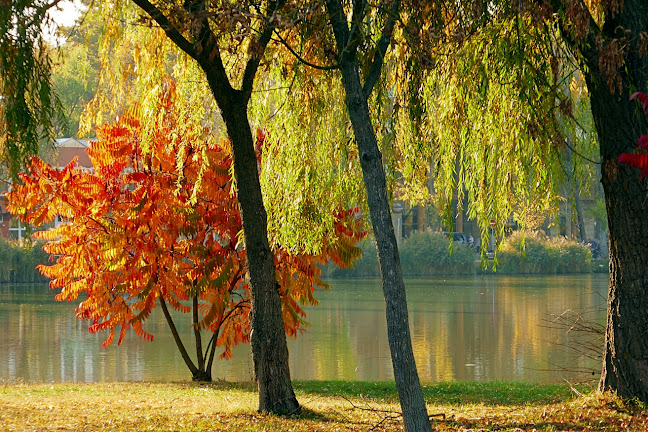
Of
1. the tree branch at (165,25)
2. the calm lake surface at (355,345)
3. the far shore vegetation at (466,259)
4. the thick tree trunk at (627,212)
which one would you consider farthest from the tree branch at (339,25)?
the far shore vegetation at (466,259)

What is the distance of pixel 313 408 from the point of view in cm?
916

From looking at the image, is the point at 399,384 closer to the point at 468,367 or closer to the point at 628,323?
the point at 628,323

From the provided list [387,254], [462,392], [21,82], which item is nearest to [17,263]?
[462,392]

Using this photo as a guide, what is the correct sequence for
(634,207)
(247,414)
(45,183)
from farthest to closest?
(45,183) → (247,414) → (634,207)

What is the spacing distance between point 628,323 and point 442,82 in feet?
10.5

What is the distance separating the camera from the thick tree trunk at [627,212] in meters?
7.97

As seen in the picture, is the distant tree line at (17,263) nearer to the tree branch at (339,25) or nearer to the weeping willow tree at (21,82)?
the weeping willow tree at (21,82)

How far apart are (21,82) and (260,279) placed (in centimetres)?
325

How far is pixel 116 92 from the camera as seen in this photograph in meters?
10.8

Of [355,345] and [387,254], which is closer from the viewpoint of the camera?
[387,254]

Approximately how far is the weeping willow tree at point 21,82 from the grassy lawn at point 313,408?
117 inches

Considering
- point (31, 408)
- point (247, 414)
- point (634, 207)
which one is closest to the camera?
point (634, 207)

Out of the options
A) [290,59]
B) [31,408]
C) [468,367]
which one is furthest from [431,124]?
[468,367]

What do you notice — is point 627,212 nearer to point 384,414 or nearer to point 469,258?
point 384,414
